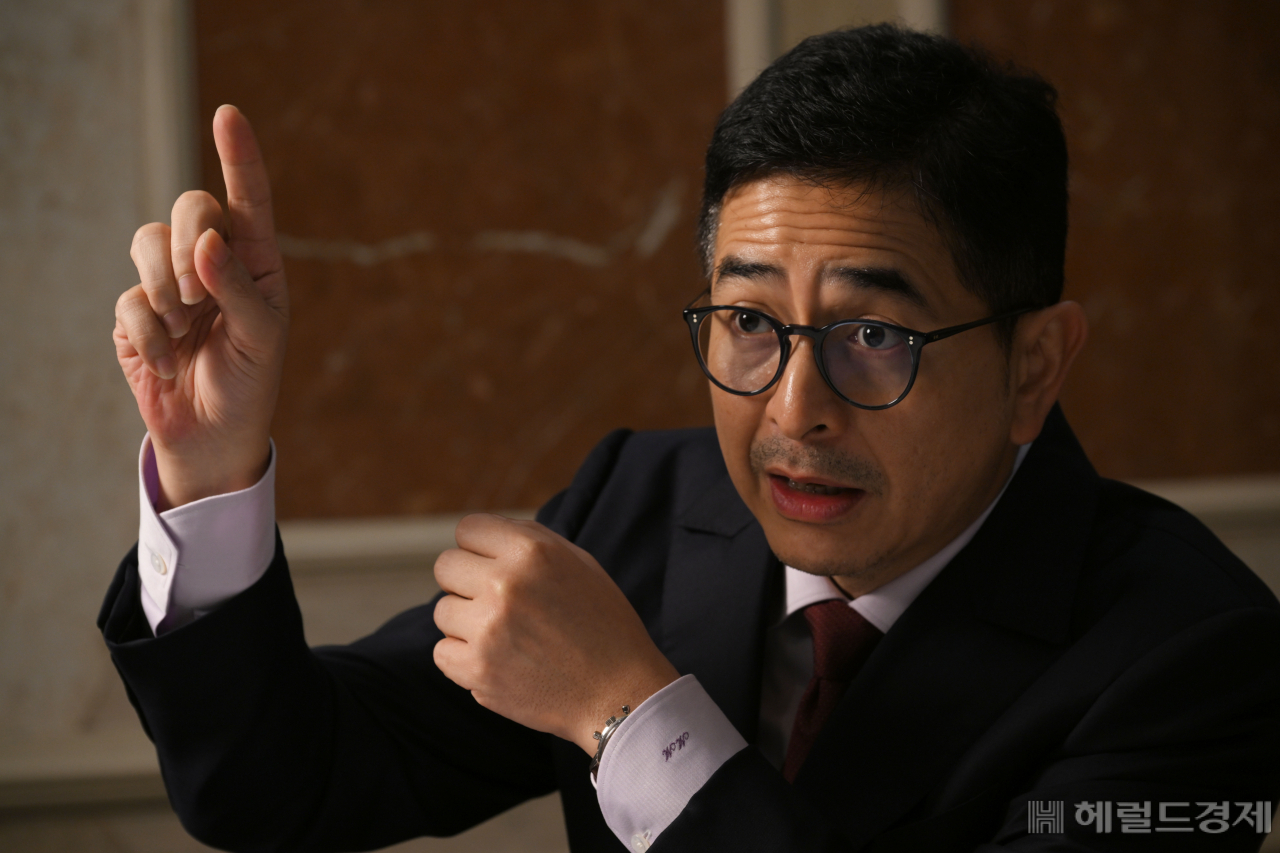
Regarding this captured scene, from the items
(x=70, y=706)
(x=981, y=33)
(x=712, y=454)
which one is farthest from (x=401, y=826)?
(x=981, y=33)

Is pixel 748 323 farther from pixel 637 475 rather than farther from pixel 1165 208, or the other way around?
pixel 1165 208

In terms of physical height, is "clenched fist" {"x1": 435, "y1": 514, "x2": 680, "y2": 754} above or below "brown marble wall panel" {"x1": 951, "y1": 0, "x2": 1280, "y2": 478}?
below

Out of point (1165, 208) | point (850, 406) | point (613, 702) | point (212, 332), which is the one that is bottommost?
point (613, 702)

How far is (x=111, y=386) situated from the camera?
2.03 m

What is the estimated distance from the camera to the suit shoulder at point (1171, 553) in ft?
3.37

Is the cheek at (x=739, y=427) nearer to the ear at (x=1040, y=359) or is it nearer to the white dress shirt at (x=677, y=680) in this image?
the white dress shirt at (x=677, y=680)

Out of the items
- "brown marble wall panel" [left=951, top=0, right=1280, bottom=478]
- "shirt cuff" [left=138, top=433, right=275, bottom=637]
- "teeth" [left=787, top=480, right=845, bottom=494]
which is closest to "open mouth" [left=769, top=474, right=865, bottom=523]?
"teeth" [left=787, top=480, right=845, bottom=494]

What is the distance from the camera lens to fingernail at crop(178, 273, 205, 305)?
906 millimetres

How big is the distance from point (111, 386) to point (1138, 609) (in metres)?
1.93

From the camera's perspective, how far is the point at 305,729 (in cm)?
109

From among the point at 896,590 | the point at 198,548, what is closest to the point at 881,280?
the point at 896,590

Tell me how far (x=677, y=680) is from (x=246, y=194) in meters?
0.62

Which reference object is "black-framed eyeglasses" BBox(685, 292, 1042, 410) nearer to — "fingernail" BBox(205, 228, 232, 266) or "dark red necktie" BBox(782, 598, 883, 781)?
"dark red necktie" BBox(782, 598, 883, 781)

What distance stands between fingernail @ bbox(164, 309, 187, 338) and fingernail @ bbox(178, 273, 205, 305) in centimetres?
1
